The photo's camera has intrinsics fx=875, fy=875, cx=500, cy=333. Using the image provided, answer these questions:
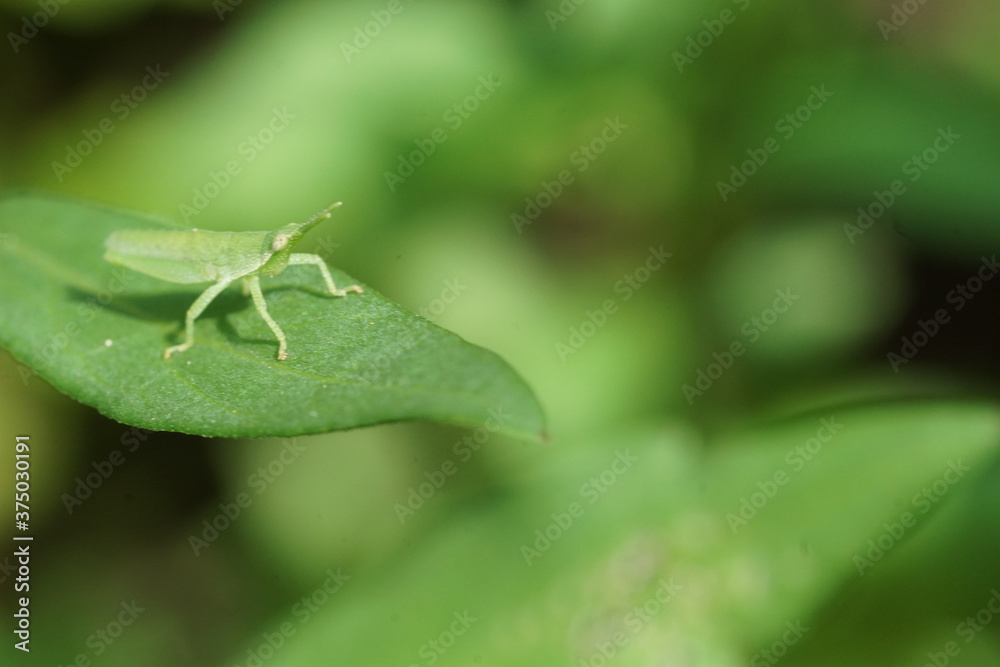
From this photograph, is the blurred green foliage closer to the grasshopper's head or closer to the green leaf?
the green leaf

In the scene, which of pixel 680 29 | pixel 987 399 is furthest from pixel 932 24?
pixel 987 399

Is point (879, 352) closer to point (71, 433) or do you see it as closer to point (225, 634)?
point (225, 634)

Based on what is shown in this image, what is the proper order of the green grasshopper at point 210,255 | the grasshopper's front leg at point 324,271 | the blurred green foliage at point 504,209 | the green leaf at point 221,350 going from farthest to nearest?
1. the blurred green foliage at point 504,209
2. the green grasshopper at point 210,255
3. the grasshopper's front leg at point 324,271
4. the green leaf at point 221,350

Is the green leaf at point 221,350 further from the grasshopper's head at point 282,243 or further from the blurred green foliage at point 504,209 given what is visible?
the blurred green foliage at point 504,209

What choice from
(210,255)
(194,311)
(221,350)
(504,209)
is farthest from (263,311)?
(504,209)

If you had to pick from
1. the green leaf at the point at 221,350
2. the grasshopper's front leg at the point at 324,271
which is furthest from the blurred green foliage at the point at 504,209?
the grasshopper's front leg at the point at 324,271

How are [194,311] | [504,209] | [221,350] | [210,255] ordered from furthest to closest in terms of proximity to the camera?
[504,209], [210,255], [194,311], [221,350]

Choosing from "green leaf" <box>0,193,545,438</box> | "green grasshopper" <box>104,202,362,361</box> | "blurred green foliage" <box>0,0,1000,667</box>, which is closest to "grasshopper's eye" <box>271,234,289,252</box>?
"green grasshopper" <box>104,202,362,361</box>

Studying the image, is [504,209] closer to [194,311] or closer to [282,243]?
[282,243]
